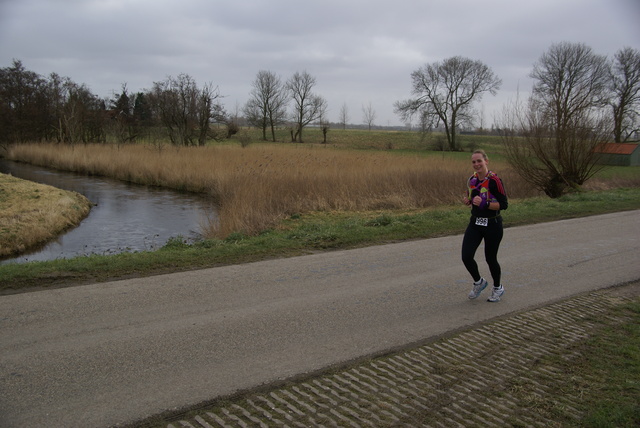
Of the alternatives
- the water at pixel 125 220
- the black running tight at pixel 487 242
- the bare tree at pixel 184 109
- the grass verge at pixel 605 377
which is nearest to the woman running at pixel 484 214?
the black running tight at pixel 487 242

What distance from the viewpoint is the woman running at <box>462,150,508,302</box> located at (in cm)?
555

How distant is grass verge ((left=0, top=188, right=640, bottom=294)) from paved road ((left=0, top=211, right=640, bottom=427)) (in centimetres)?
59

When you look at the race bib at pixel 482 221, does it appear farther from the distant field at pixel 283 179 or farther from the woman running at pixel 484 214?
the distant field at pixel 283 179

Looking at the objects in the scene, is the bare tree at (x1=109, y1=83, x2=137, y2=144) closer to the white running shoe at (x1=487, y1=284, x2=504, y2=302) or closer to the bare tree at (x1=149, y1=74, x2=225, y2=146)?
the bare tree at (x1=149, y1=74, x2=225, y2=146)

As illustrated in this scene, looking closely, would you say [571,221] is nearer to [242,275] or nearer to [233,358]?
[242,275]

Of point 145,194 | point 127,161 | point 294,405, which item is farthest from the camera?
point 127,161

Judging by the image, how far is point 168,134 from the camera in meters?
40.6

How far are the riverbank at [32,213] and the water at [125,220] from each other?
371mm

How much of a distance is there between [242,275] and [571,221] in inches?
371

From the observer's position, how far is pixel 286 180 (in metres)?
16.7

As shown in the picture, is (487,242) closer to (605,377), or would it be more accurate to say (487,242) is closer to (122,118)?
(605,377)

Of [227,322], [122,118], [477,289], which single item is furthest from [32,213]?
[122,118]

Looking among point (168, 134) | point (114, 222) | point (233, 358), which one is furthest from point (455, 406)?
point (168, 134)

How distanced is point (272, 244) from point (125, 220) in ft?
31.1
